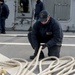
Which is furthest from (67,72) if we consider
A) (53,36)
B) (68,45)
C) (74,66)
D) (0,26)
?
(0,26)

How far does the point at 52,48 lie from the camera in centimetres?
822

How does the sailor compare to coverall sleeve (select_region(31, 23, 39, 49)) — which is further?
coverall sleeve (select_region(31, 23, 39, 49))

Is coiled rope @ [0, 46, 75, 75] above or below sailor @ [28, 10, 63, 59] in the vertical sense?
below

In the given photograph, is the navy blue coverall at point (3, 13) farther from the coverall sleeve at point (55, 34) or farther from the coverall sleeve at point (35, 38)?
the coverall sleeve at point (55, 34)

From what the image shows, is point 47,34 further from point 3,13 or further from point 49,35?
point 3,13

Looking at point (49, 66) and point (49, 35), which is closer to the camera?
point (49, 66)

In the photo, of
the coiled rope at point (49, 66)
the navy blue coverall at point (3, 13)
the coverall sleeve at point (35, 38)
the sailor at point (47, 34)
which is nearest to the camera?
the coiled rope at point (49, 66)

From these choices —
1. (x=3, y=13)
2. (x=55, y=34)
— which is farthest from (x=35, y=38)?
(x=3, y=13)

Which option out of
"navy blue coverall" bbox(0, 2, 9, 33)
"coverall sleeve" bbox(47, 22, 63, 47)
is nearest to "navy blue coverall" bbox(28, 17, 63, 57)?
"coverall sleeve" bbox(47, 22, 63, 47)

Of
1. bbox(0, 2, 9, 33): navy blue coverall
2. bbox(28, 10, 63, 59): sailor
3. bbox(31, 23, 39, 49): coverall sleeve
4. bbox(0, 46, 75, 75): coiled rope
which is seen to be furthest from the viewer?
bbox(0, 2, 9, 33): navy blue coverall

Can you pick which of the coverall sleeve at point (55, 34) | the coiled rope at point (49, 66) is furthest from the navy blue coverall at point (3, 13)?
the coiled rope at point (49, 66)

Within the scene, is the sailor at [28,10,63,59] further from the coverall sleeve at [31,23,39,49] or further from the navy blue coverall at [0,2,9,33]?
the navy blue coverall at [0,2,9,33]

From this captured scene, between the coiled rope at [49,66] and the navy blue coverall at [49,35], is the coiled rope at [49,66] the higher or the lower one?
the lower one

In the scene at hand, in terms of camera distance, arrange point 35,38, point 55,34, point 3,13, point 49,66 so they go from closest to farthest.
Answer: point 49,66 → point 55,34 → point 35,38 → point 3,13
